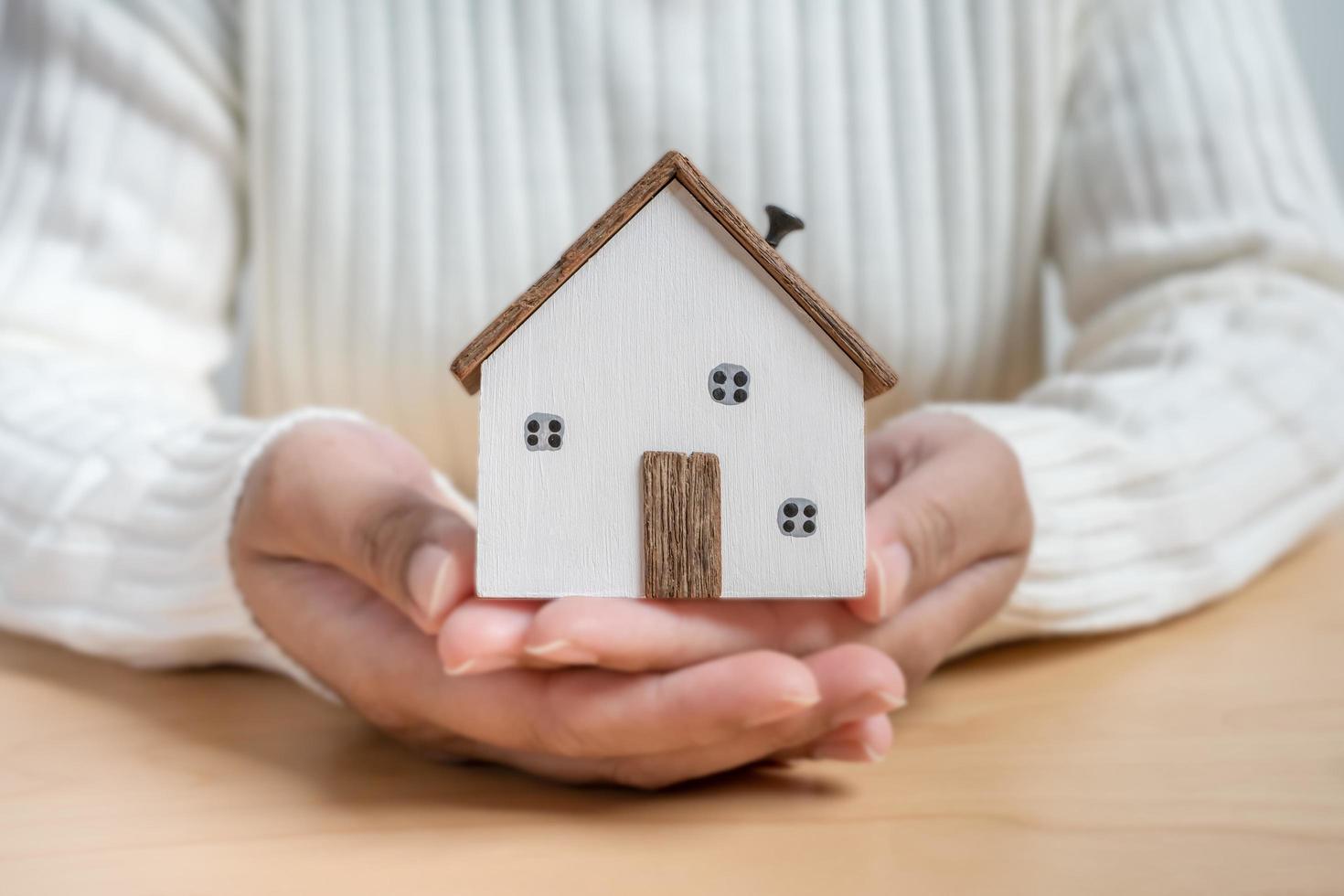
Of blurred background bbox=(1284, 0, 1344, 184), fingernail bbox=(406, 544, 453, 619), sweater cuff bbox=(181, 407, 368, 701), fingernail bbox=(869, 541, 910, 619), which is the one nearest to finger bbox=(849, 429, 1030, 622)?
fingernail bbox=(869, 541, 910, 619)

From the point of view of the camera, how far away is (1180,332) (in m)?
0.97

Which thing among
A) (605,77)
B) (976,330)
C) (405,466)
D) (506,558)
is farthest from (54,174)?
(976,330)

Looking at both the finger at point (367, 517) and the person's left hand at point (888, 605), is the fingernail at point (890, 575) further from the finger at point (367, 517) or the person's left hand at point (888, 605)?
the finger at point (367, 517)

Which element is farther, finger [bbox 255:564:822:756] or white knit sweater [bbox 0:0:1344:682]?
white knit sweater [bbox 0:0:1344:682]

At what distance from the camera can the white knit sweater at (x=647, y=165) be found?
1.00 metres

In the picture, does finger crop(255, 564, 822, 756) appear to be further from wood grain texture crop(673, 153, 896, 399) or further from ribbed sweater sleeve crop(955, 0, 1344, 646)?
ribbed sweater sleeve crop(955, 0, 1344, 646)

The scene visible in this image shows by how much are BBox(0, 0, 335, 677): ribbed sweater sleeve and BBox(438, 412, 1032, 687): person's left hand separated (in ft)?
0.88

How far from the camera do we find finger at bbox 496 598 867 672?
51 cm

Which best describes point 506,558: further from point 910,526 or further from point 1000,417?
point 1000,417

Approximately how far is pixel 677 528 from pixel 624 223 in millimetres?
145

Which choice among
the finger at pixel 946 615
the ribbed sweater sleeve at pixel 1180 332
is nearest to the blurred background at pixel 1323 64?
the ribbed sweater sleeve at pixel 1180 332

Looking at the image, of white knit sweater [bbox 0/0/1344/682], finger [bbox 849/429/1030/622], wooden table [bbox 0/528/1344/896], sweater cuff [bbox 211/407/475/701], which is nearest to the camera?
wooden table [bbox 0/528/1344/896]

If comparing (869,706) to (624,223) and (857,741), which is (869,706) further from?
(624,223)

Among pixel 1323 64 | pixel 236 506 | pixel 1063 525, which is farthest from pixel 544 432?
pixel 1323 64
